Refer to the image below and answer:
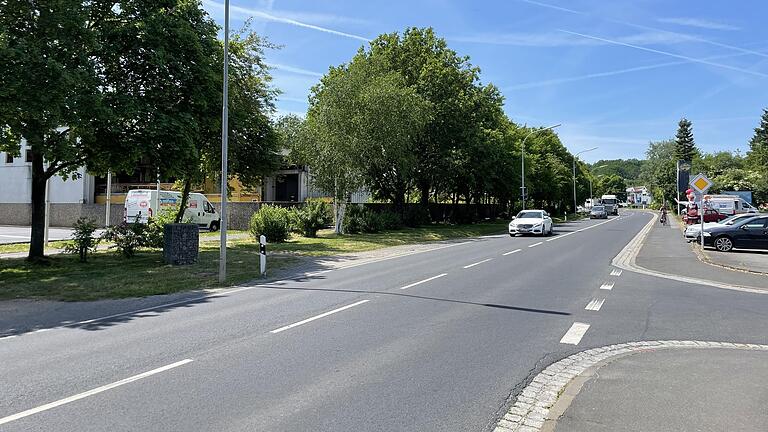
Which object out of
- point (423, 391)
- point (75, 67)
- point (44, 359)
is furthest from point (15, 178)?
point (423, 391)

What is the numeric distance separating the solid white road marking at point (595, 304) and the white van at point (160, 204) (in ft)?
82.9

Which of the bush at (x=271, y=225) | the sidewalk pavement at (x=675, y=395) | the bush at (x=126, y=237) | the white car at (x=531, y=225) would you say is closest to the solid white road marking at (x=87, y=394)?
the sidewalk pavement at (x=675, y=395)

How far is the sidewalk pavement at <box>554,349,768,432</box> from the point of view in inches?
163

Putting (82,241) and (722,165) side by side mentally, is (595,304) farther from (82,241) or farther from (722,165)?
(722,165)

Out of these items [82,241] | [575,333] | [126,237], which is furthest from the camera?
[126,237]

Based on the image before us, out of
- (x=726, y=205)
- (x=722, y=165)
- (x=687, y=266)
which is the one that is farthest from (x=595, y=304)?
(x=722, y=165)

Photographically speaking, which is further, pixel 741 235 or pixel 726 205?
pixel 726 205

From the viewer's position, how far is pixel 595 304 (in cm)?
957

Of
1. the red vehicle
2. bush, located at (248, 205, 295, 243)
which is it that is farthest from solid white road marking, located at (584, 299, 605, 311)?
the red vehicle

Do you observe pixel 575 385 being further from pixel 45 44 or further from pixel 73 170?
pixel 73 170

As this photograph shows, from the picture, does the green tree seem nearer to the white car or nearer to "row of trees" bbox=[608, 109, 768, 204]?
"row of trees" bbox=[608, 109, 768, 204]

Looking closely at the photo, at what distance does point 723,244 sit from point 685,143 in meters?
91.2

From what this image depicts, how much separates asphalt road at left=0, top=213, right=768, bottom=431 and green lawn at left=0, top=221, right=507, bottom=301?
8.07ft

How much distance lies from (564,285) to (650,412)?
779cm
